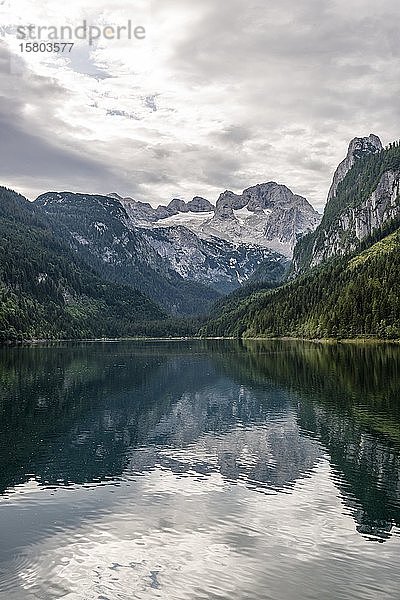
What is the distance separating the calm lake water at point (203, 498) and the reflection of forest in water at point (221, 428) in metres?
0.23

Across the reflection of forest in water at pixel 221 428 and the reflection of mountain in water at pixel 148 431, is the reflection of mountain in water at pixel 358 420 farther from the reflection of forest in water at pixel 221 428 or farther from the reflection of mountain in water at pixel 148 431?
the reflection of mountain in water at pixel 148 431

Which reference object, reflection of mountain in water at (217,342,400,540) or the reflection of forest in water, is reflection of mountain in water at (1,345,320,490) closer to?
the reflection of forest in water

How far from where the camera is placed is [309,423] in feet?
217

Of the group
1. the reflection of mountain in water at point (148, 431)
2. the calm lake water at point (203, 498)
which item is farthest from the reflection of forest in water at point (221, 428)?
the calm lake water at point (203, 498)

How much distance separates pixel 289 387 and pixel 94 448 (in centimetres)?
4844

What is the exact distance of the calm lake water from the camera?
27.3 metres

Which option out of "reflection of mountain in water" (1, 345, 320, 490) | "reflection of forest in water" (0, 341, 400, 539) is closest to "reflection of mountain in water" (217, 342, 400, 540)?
"reflection of forest in water" (0, 341, 400, 539)

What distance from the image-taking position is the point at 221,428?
6612cm

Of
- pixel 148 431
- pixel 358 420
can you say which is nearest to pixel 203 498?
pixel 148 431

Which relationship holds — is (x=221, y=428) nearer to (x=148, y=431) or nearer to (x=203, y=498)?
(x=148, y=431)

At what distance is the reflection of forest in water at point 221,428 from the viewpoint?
149 ft

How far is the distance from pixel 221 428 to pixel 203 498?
26.4 m

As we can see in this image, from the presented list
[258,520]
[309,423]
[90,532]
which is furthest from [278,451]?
[90,532]

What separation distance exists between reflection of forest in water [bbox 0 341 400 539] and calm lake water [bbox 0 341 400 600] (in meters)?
0.23
